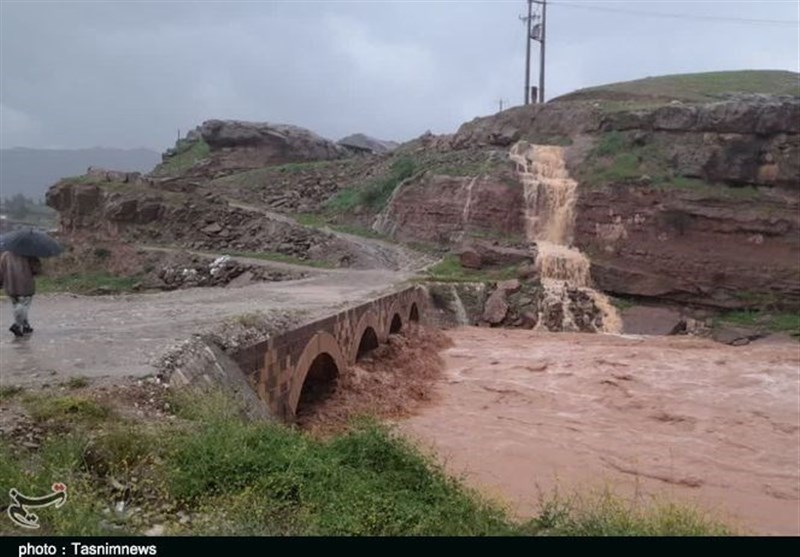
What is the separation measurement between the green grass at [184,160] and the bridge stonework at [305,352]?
28.7 meters

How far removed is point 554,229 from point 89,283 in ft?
55.7

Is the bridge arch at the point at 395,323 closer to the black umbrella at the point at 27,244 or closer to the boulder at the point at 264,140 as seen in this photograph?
the black umbrella at the point at 27,244

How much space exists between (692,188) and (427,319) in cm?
1217

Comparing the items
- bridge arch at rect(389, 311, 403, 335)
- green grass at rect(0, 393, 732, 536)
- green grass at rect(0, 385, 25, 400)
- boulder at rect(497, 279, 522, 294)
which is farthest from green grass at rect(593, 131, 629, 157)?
green grass at rect(0, 385, 25, 400)

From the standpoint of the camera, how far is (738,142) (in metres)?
29.3

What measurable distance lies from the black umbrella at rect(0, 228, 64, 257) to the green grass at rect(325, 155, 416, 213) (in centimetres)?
2516

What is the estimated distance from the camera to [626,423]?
43.5 feet

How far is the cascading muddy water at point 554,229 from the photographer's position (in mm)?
25938

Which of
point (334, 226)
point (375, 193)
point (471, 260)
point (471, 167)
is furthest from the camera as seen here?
point (375, 193)

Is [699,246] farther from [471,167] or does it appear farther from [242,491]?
[242,491]

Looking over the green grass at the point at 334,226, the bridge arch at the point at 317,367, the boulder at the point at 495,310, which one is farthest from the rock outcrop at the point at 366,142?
the bridge arch at the point at 317,367

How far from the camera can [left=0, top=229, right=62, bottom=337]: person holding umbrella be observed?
29.3 ft

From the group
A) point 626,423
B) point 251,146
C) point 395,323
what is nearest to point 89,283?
point 395,323
